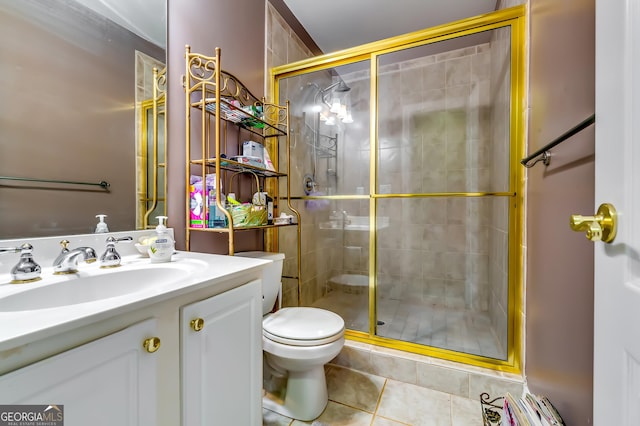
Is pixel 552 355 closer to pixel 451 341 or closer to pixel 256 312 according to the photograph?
pixel 451 341

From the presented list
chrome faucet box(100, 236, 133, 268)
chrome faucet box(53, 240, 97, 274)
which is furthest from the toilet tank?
chrome faucet box(53, 240, 97, 274)

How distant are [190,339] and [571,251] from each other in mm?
1169

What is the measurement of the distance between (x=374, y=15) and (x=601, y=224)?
87.6 inches

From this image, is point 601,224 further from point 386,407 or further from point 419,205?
point 419,205

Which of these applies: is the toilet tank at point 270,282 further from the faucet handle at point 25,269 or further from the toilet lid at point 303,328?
the faucet handle at point 25,269

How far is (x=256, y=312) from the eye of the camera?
934mm

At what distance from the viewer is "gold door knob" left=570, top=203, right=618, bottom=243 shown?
387mm

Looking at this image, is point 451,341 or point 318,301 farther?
point 318,301

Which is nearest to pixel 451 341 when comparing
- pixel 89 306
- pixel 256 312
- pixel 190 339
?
pixel 256 312

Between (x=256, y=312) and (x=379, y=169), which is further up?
(x=379, y=169)

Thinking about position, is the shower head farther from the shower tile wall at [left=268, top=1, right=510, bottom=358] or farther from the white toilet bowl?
the white toilet bowl

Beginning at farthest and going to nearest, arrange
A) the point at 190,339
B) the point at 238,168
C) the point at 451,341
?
the point at 451,341 → the point at 238,168 → the point at 190,339

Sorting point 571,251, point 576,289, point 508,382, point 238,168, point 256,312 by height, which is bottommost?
point 508,382

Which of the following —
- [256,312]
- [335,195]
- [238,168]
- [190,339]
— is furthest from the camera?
[335,195]
